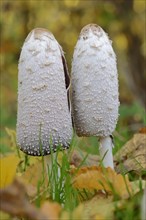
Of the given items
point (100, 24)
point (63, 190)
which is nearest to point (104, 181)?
point (63, 190)

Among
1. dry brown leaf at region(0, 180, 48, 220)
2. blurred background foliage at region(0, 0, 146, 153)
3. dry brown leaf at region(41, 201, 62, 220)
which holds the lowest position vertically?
blurred background foliage at region(0, 0, 146, 153)

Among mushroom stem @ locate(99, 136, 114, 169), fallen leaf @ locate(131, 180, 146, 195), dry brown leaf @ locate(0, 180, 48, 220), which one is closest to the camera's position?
dry brown leaf @ locate(0, 180, 48, 220)

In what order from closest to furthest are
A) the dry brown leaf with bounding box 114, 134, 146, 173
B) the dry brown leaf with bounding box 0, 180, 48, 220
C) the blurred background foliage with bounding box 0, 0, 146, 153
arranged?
the dry brown leaf with bounding box 0, 180, 48, 220
the dry brown leaf with bounding box 114, 134, 146, 173
the blurred background foliage with bounding box 0, 0, 146, 153

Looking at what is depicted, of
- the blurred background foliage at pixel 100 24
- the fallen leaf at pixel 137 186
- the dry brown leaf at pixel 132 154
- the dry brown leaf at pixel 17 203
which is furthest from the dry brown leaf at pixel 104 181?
the blurred background foliage at pixel 100 24

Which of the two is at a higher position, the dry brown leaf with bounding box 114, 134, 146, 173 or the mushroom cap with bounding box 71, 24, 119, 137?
the mushroom cap with bounding box 71, 24, 119, 137

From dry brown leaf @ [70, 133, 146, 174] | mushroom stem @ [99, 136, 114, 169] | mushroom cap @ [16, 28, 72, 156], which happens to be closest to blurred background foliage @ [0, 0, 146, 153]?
dry brown leaf @ [70, 133, 146, 174]

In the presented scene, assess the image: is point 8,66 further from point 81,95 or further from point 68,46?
point 81,95

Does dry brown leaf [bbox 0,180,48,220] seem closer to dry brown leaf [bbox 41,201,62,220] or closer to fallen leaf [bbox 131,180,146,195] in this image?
dry brown leaf [bbox 41,201,62,220]

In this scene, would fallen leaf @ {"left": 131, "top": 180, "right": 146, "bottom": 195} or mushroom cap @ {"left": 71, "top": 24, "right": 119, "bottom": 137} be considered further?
mushroom cap @ {"left": 71, "top": 24, "right": 119, "bottom": 137}
